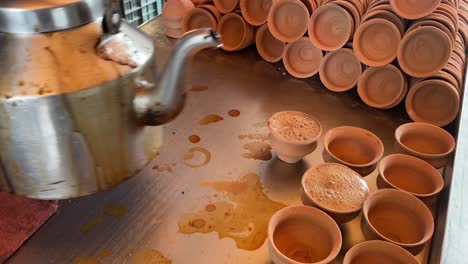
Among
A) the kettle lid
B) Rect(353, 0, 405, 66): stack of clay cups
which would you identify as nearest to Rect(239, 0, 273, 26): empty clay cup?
Rect(353, 0, 405, 66): stack of clay cups

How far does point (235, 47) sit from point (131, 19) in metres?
A: 0.40

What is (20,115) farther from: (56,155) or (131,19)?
(131,19)

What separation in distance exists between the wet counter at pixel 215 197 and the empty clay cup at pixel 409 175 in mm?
35

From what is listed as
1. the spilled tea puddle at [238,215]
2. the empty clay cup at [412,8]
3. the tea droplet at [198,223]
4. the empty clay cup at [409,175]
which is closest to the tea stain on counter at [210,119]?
the spilled tea puddle at [238,215]

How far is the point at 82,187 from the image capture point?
63cm

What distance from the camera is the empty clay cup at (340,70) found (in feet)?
3.74

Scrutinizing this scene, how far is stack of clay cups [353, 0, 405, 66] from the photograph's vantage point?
1.05 metres

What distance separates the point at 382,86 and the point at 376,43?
12 centimetres

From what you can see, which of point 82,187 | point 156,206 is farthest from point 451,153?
point 82,187

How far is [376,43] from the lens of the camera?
109 cm

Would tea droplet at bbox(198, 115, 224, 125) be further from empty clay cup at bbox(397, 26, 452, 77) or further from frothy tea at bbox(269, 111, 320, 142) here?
empty clay cup at bbox(397, 26, 452, 77)

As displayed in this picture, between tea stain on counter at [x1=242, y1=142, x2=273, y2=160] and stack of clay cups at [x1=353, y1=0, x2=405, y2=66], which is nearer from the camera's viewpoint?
tea stain on counter at [x1=242, y1=142, x2=273, y2=160]

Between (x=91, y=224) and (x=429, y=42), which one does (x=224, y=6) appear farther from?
(x=91, y=224)

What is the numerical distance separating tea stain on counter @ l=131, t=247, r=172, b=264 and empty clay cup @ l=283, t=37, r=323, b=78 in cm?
73
